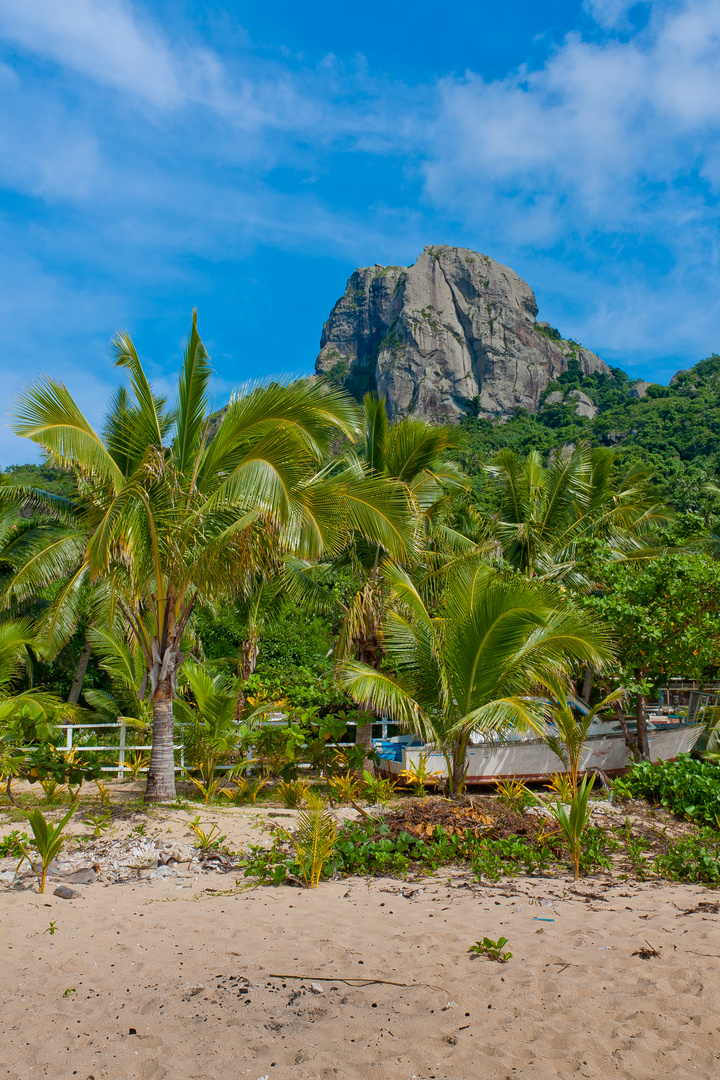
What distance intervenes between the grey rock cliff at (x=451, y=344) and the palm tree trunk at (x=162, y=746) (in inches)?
3049

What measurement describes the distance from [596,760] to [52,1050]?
8.74 m

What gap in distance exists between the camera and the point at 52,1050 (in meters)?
2.84

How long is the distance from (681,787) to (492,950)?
505 centimetres

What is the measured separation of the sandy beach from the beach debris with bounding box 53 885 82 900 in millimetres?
49

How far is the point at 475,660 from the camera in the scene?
7.72 metres

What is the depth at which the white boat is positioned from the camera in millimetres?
9258

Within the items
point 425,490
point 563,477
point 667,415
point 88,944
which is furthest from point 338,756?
point 667,415

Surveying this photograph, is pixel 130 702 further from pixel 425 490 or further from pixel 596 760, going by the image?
pixel 596 760

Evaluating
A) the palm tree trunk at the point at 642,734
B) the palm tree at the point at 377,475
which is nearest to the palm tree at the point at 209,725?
the palm tree at the point at 377,475

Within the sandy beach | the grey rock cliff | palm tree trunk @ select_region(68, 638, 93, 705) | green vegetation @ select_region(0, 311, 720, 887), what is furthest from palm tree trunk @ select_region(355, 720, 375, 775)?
the grey rock cliff

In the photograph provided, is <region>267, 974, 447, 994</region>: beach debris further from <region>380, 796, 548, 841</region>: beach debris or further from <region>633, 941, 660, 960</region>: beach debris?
<region>380, 796, 548, 841</region>: beach debris

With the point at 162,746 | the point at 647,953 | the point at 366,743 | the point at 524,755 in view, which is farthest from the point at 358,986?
the point at 366,743

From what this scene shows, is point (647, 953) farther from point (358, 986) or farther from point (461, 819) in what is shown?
point (461, 819)

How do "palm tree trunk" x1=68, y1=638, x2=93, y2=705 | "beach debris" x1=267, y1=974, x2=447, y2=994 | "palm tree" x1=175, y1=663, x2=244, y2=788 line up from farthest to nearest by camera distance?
"palm tree trunk" x1=68, y1=638, x2=93, y2=705, "palm tree" x1=175, y1=663, x2=244, y2=788, "beach debris" x1=267, y1=974, x2=447, y2=994
